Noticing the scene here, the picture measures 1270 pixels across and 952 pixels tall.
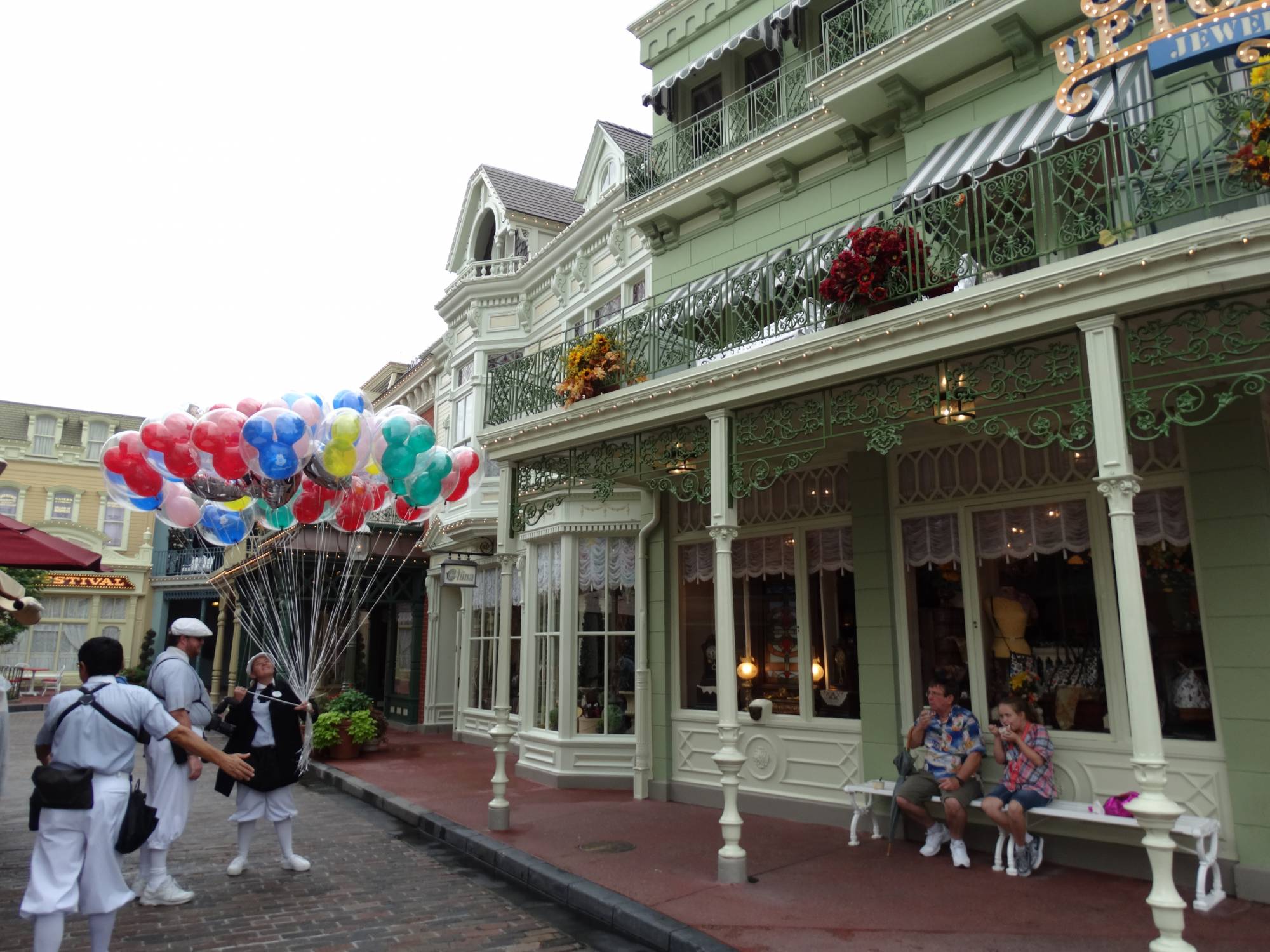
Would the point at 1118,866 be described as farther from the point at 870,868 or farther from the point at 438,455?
the point at 438,455

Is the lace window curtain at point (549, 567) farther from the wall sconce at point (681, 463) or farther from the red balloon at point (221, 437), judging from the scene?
the red balloon at point (221, 437)

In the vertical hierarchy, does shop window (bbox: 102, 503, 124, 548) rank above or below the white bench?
above

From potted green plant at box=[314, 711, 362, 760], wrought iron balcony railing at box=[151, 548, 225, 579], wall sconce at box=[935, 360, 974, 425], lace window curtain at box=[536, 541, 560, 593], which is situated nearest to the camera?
wall sconce at box=[935, 360, 974, 425]

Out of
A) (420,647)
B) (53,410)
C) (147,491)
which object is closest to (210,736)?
(420,647)

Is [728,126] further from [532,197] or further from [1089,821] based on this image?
[1089,821]

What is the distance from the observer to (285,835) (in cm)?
714

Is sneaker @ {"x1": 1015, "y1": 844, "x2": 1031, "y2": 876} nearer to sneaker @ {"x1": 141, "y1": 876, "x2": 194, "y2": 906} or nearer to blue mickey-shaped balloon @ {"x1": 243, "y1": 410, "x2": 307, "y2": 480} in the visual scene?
sneaker @ {"x1": 141, "y1": 876, "x2": 194, "y2": 906}

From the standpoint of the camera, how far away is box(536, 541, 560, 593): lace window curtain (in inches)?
492

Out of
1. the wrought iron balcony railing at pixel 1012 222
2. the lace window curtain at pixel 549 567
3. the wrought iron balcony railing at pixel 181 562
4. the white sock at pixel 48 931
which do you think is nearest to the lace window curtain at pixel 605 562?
the lace window curtain at pixel 549 567

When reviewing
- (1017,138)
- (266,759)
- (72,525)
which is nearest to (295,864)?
(266,759)

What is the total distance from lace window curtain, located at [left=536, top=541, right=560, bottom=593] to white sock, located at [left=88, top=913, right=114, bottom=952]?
794 centimetres

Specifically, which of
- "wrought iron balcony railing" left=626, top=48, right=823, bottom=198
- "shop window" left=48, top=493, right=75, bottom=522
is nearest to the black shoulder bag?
"wrought iron balcony railing" left=626, top=48, right=823, bottom=198

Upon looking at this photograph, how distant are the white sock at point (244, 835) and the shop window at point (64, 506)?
109ft

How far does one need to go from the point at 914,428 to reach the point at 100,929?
24.1ft
